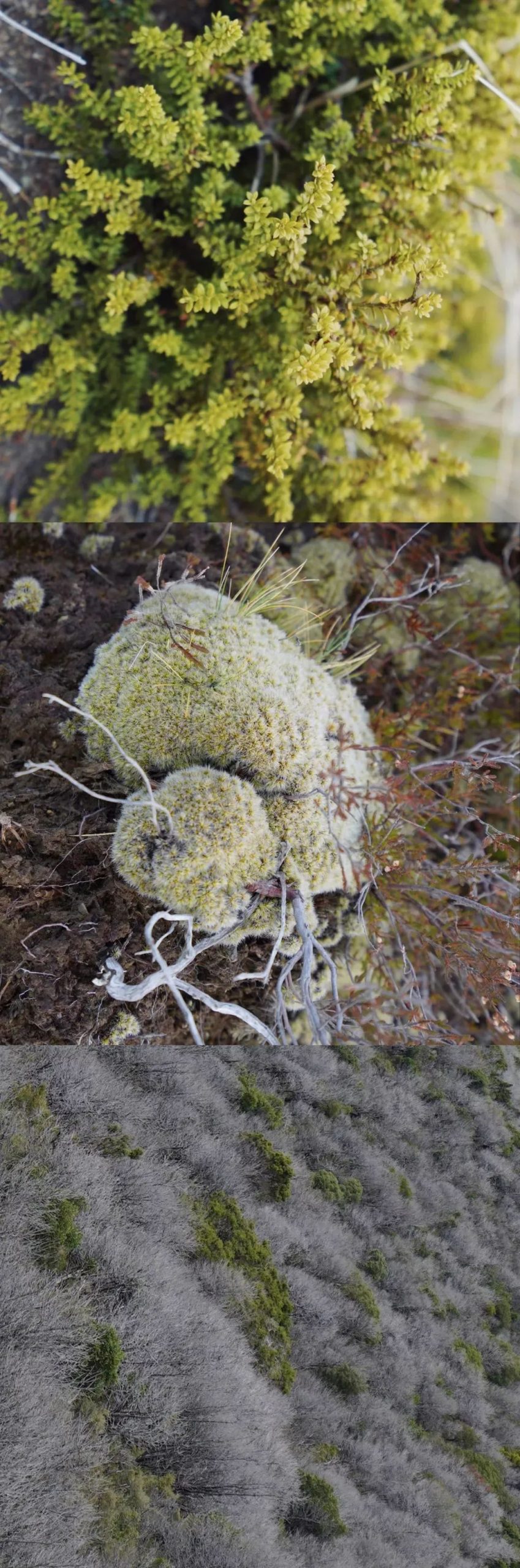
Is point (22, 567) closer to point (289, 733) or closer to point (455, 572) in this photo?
point (289, 733)

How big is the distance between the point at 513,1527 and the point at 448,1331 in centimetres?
36

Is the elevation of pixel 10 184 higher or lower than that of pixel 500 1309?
higher

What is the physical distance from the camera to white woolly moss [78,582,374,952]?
191 centimetres

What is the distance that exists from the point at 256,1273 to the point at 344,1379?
26cm

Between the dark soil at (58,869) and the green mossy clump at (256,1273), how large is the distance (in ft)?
1.19

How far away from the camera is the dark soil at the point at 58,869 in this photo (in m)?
1.90

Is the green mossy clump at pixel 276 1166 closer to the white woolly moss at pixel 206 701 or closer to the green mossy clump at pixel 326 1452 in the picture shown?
the green mossy clump at pixel 326 1452

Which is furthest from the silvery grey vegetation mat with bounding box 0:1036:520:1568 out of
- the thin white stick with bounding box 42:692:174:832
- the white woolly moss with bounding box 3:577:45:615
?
the white woolly moss with bounding box 3:577:45:615

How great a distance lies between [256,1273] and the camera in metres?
1.81

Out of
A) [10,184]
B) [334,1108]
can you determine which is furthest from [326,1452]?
[10,184]

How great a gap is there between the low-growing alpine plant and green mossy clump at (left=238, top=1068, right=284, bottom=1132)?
4.67ft

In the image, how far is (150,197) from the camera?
2.38m

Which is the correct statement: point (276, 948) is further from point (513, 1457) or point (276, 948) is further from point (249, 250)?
point (249, 250)

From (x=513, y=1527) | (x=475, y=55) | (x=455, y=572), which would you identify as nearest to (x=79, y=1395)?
(x=513, y=1527)
